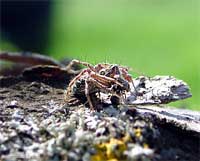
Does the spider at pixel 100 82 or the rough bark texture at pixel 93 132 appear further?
the spider at pixel 100 82

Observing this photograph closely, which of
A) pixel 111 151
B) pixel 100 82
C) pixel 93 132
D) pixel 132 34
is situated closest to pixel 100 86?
pixel 100 82

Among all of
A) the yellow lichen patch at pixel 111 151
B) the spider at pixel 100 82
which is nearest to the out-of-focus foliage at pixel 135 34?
the spider at pixel 100 82

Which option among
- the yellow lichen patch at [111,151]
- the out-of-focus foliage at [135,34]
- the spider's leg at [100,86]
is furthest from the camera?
the out-of-focus foliage at [135,34]

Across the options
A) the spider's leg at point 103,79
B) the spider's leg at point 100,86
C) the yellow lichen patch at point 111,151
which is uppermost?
the spider's leg at point 103,79

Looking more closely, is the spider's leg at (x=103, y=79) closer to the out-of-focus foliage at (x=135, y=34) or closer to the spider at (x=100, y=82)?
the spider at (x=100, y=82)

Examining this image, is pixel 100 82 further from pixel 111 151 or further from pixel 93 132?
pixel 111 151

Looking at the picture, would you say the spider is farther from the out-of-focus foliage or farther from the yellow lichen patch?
the out-of-focus foliage
